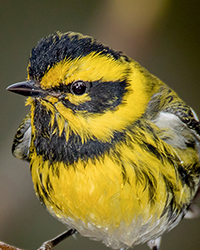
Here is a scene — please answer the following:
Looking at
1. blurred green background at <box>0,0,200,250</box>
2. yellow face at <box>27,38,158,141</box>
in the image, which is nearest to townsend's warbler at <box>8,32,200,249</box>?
yellow face at <box>27,38,158,141</box>

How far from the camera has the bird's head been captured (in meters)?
1.02

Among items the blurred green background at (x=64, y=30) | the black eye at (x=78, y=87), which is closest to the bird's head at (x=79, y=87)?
the black eye at (x=78, y=87)

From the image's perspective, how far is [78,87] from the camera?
1021 mm

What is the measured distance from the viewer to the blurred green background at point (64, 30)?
2.03 m

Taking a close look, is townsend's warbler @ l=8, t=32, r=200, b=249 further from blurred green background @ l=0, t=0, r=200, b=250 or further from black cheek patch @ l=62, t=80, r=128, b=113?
blurred green background @ l=0, t=0, r=200, b=250

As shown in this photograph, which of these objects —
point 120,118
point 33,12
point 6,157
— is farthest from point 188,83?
point 120,118

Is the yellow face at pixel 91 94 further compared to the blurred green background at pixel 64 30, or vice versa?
the blurred green background at pixel 64 30

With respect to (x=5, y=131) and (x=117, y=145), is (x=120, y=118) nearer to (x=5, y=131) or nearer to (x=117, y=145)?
(x=117, y=145)

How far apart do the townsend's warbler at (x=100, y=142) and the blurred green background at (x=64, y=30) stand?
0.81 metres

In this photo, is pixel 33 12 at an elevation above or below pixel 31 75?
above

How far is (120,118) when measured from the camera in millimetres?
1112

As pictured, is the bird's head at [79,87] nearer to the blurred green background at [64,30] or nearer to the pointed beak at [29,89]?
the pointed beak at [29,89]

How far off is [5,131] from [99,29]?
85 cm

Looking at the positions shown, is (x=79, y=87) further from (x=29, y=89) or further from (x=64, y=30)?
(x=64, y=30)
